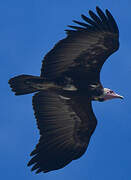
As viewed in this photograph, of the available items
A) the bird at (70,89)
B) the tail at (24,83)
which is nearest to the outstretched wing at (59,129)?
the bird at (70,89)

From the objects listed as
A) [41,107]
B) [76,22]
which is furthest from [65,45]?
[41,107]

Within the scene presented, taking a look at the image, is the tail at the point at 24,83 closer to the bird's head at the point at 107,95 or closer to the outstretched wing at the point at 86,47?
the outstretched wing at the point at 86,47

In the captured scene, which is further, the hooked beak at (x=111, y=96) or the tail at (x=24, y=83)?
the hooked beak at (x=111, y=96)

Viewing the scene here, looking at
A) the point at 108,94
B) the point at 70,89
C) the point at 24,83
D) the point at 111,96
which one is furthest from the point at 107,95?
the point at 24,83

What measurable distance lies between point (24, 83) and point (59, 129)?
2219 millimetres

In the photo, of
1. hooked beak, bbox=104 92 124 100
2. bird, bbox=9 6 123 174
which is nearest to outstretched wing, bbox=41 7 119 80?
bird, bbox=9 6 123 174

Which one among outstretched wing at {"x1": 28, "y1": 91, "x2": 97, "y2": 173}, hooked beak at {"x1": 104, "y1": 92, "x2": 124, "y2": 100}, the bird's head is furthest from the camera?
hooked beak at {"x1": 104, "y1": 92, "x2": 124, "y2": 100}

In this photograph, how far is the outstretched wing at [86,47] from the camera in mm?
22016

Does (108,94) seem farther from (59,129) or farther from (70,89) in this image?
(59,129)

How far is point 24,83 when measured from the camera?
22188mm

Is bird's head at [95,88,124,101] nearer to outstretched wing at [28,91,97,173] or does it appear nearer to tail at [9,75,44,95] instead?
outstretched wing at [28,91,97,173]

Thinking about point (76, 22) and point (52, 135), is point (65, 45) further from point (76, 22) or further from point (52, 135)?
point (52, 135)

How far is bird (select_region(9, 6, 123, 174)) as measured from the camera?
22109 millimetres

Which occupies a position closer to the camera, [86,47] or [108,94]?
[86,47]
